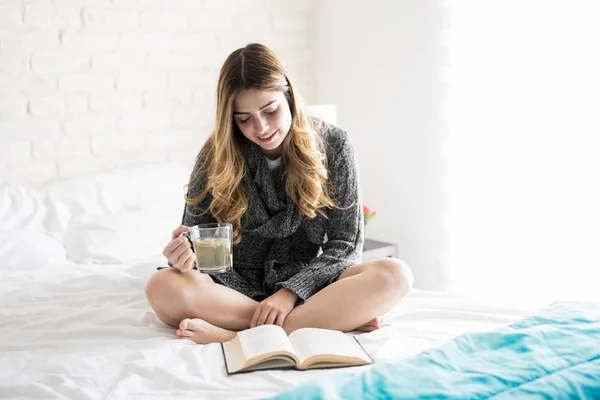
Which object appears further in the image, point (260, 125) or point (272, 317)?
point (260, 125)

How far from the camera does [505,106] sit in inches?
109

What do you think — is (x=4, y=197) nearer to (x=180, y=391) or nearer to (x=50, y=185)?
(x=50, y=185)

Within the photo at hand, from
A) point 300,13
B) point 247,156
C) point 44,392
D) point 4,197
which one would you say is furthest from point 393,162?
point 44,392

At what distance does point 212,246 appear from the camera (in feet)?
5.63

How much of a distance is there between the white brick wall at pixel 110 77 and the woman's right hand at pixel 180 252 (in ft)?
3.93

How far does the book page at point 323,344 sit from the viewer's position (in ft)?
5.18

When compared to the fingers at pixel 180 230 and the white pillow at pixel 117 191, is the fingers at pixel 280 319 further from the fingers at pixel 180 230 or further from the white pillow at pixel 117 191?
the white pillow at pixel 117 191

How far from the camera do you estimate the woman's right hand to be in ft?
6.04

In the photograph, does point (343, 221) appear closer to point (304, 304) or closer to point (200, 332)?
point (304, 304)

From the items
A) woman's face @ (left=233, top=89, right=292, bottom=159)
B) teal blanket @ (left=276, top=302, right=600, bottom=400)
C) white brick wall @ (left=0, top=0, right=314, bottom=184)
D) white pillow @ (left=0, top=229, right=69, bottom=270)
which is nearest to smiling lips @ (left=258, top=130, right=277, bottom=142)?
woman's face @ (left=233, top=89, right=292, bottom=159)

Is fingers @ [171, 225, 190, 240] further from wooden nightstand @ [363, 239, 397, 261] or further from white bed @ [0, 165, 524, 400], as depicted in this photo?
wooden nightstand @ [363, 239, 397, 261]

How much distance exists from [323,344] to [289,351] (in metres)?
0.09

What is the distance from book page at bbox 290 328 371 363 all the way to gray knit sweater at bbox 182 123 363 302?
331 mm

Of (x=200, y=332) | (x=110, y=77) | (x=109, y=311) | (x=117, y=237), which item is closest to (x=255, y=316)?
(x=200, y=332)
